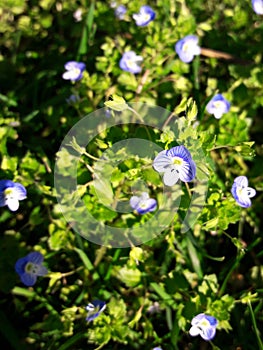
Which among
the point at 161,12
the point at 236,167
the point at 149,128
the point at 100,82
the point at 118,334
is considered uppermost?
the point at 161,12

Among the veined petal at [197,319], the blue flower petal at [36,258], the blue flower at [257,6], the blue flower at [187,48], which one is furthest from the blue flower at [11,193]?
the blue flower at [257,6]

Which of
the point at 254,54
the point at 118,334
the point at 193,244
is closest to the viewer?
the point at 118,334

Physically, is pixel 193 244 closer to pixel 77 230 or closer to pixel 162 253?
pixel 162 253

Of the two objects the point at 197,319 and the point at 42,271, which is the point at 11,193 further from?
the point at 197,319

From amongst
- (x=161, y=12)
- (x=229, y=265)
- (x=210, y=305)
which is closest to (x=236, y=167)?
(x=229, y=265)

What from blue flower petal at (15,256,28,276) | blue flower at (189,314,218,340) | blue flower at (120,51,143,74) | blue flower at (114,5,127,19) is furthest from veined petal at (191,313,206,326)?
blue flower at (114,5,127,19)

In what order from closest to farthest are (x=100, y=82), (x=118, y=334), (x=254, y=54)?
1. (x=118, y=334)
2. (x=100, y=82)
3. (x=254, y=54)

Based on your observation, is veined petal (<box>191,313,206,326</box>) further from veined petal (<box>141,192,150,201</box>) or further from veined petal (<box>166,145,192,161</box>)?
veined petal (<box>166,145,192,161</box>)

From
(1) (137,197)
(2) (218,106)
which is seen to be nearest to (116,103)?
(1) (137,197)

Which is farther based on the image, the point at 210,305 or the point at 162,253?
the point at 162,253
